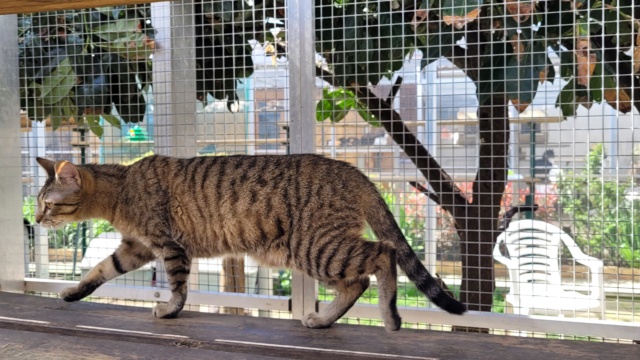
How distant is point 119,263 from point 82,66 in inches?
44.9

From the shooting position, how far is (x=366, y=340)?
6.91 ft

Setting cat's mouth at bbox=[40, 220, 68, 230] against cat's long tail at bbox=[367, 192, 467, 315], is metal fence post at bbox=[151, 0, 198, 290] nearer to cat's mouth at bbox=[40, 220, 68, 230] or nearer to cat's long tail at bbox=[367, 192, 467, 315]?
cat's mouth at bbox=[40, 220, 68, 230]

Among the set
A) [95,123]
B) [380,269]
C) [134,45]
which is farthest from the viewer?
[95,123]

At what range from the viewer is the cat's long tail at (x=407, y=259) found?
83.9 inches

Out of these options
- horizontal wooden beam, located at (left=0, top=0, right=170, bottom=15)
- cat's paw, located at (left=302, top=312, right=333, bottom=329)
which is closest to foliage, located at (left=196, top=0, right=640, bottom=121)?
horizontal wooden beam, located at (left=0, top=0, right=170, bottom=15)

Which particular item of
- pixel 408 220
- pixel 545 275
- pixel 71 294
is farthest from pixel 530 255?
pixel 71 294

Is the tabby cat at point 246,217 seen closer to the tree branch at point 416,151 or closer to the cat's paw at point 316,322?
the cat's paw at point 316,322

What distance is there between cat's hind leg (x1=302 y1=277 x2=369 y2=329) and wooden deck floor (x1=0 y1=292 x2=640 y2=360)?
0.04 m

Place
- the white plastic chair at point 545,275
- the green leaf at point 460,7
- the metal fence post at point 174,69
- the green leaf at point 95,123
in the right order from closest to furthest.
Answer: the green leaf at point 460,7
the white plastic chair at point 545,275
the metal fence post at point 174,69
the green leaf at point 95,123

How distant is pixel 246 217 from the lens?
2361 millimetres

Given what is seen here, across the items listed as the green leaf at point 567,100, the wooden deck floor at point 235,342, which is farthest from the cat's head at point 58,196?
the green leaf at point 567,100

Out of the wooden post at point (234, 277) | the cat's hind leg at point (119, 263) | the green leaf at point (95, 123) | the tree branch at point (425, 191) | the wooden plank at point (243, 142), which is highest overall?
the green leaf at point (95, 123)

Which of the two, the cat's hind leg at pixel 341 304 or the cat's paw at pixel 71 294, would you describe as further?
the cat's paw at pixel 71 294

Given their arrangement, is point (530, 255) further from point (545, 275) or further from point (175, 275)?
point (175, 275)
